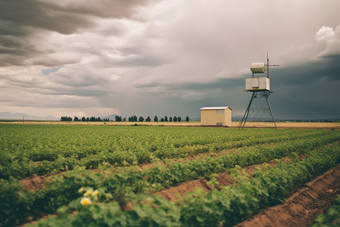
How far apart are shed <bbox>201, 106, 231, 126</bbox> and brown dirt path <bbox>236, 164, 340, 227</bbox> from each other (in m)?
50.9

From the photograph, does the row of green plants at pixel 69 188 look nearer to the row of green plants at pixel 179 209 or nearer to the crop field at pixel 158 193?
the crop field at pixel 158 193

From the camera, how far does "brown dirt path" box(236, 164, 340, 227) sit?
21.9 feet

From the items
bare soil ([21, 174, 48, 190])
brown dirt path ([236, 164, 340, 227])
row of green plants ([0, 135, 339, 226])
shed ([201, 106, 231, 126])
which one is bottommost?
brown dirt path ([236, 164, 340, 227])

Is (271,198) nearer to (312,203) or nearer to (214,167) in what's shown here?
(312,203)

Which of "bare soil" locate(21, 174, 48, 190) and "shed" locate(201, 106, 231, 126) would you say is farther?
"shed" locate(201, 106, 231, 126)

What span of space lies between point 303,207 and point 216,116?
55.4 meters

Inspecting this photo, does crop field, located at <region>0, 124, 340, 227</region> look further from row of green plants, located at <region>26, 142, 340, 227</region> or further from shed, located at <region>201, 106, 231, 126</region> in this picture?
shed, located at <region>201, 106, 231, 126</region>

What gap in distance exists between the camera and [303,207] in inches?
324

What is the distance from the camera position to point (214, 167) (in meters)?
11.1

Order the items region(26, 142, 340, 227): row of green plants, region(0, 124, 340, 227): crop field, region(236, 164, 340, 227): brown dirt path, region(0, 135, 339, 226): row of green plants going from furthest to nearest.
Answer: region(236, 164, 340, 227): brown dirt path < region(0, 135, 339, 226): row of green plants < region(0, 124, 340, 227): crop field < region(26, 142, 340, 227): row of green plants

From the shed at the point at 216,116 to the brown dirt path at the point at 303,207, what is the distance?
50.9 meters

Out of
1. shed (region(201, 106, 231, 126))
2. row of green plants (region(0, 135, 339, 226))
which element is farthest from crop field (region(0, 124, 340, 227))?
shed (region(201, 106, 231, 126))

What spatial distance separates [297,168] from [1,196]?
10.1 metres

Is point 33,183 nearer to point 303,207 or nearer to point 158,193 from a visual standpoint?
→ point 158,193
